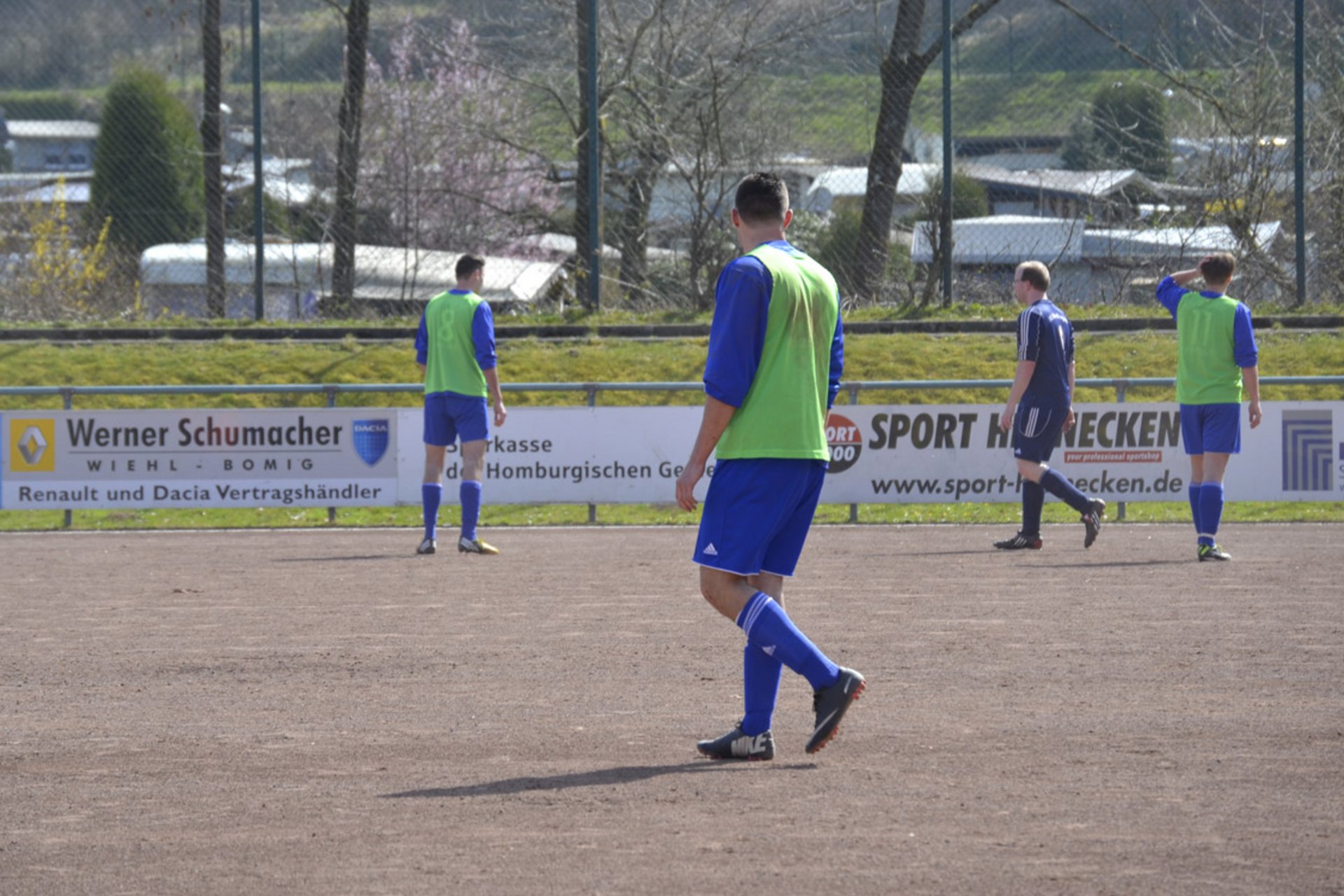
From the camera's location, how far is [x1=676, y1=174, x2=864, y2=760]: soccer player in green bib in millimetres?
5406

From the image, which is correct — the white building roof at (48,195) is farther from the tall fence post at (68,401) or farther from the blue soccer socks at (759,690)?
the blue soccer socks at (759,690)

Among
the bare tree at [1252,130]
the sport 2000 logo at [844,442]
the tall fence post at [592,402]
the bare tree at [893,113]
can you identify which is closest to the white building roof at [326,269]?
the bare tree at [893,113]

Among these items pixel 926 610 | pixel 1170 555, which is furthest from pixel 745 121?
pixel 926 610

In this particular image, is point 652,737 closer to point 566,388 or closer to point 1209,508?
point 1209,508

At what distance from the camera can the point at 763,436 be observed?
5473mm

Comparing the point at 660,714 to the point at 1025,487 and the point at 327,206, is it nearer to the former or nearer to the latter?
the point at 1025,487

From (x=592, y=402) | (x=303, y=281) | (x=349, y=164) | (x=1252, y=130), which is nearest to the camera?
(x=592, y=402)

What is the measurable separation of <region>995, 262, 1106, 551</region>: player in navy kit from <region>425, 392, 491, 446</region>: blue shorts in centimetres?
379

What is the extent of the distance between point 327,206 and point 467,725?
638 inches

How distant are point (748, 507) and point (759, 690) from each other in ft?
2.13

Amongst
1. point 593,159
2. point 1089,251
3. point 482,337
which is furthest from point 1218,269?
point 1089,251

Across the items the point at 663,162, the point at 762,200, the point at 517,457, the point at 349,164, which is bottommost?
the point at 517,457

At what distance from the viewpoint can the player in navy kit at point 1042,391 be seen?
475 inches

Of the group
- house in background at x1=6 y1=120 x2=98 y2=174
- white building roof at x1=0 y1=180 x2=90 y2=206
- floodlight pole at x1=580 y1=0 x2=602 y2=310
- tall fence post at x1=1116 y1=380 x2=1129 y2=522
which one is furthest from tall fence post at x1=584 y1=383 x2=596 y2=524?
house in background at x1=6 y1=120 x2=98 y2=174
